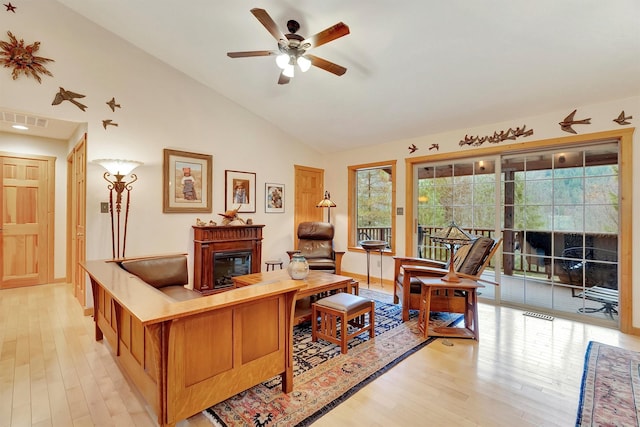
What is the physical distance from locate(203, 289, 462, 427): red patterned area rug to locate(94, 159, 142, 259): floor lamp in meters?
2.54

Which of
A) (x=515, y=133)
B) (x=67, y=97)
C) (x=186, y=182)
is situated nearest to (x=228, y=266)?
(x=186, y=182)

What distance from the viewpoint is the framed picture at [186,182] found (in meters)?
4.21

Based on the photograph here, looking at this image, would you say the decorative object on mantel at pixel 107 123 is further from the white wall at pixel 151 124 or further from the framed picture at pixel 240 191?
the framed picture at pixel 240 191

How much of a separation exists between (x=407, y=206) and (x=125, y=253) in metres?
4.15

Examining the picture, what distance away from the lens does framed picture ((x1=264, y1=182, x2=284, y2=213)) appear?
5.35m

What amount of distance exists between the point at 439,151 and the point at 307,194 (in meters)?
2.60

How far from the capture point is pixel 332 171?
20.0 feet

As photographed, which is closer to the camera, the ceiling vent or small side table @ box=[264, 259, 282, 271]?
the ceiling vent

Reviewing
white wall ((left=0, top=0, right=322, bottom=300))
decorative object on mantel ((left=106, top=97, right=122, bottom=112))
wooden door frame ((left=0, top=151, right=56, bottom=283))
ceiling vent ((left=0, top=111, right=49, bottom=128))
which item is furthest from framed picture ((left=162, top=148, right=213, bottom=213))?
wooden door frame ((left=0, top=151, right=56, bottom=283))

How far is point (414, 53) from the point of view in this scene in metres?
3.10

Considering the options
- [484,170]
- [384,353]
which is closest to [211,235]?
[384,353]

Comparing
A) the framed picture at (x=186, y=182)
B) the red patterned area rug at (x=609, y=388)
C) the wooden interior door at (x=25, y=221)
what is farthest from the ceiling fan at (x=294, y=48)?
the wooden interior door at (x=25, y=221)

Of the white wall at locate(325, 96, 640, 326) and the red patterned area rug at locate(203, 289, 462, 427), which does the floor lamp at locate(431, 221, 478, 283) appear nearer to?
the red patterned area rug at locate(203, 289, 462, 427)

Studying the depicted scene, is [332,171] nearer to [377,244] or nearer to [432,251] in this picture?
[377,244]
